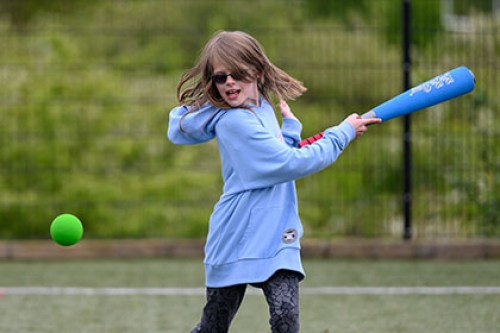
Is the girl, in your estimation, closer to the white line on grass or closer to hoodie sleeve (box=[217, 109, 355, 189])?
hoodie sleeve (box=[217, 109, 355, 189])

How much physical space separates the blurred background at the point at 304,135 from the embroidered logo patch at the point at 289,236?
160 inches

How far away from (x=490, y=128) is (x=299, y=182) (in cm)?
166

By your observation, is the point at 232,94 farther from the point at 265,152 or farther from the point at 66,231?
the point at 66,231

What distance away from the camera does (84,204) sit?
7598mm

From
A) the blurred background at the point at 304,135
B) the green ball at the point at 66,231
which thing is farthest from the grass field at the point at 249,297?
the green ball at the point at 66,231

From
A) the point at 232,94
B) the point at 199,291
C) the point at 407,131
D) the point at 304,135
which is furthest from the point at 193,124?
the point at 304,135

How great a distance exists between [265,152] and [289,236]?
1.06 ft

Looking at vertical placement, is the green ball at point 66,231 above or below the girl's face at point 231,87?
below

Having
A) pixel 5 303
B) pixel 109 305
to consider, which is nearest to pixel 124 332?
pixel 109 305

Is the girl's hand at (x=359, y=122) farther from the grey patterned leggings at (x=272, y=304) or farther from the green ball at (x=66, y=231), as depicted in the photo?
the green ball at (x=66, y=231)

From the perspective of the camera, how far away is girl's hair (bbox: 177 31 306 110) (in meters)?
3.39

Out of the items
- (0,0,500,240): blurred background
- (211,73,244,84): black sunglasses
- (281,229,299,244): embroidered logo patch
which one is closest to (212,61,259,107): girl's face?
(211,73,244,84): black sunglasses

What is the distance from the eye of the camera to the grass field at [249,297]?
496 centimetres

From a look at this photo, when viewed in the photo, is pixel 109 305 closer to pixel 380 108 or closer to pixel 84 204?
pixel 84 204
